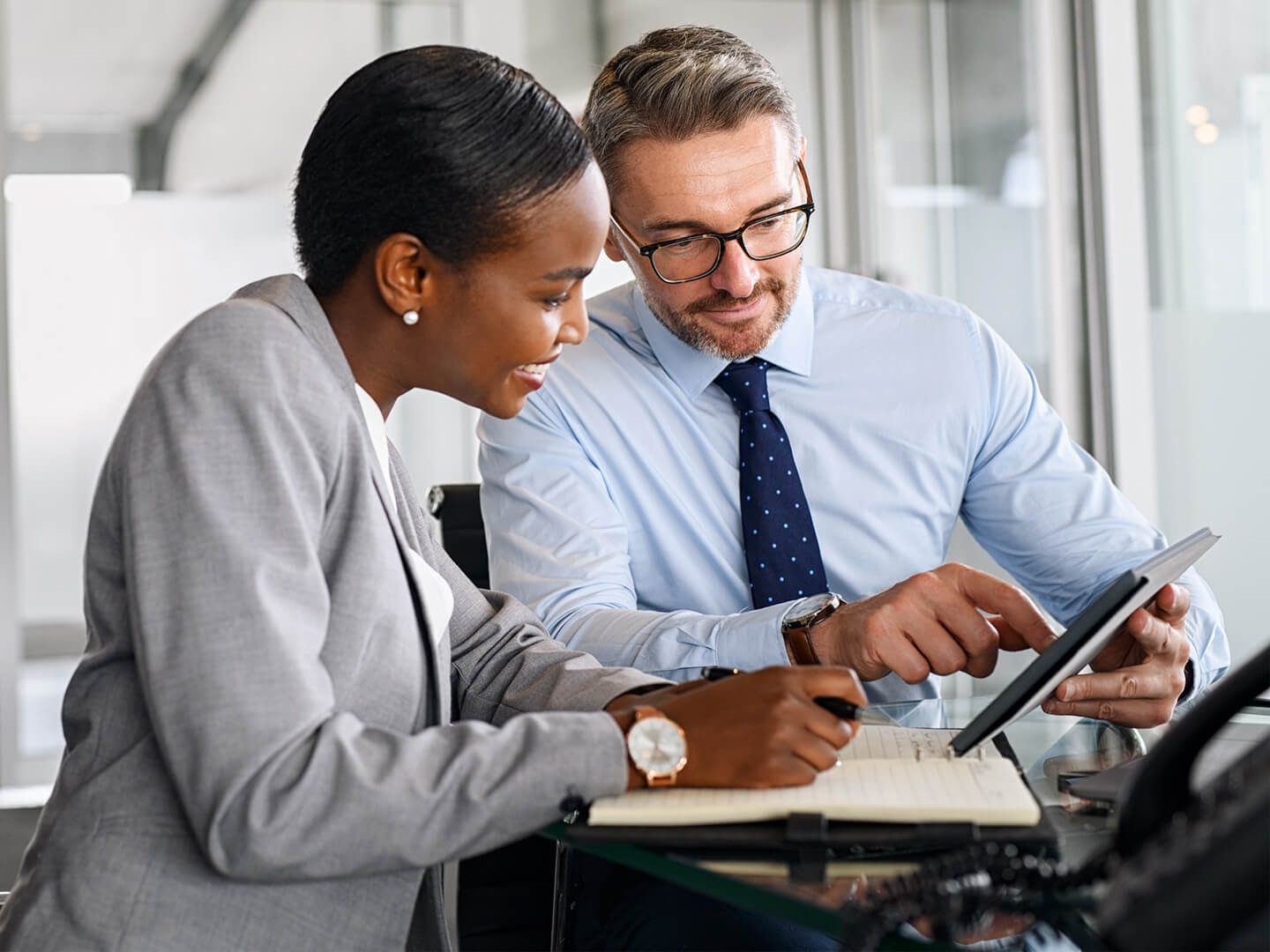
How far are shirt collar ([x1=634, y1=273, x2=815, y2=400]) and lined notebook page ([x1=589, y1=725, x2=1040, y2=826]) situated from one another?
86cm

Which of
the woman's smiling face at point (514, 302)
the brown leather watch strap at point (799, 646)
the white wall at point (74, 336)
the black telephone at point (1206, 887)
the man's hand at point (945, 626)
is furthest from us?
the white wall at point (74, 336)

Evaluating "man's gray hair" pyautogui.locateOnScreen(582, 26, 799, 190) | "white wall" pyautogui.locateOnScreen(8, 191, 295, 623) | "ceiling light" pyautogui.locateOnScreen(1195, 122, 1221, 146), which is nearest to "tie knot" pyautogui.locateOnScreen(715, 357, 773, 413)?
"man's gray hair" pyautogui.locateOnScreen(582, 26, 799, 190)

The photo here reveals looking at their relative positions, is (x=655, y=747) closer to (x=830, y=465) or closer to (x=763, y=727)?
(x=763, y=727)

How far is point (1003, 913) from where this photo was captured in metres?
0.82

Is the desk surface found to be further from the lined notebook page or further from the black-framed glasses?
the black-framed glasses

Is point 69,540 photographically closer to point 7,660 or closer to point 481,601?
point 7,660

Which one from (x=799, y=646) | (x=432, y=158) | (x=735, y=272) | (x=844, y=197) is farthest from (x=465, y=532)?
(x=844, y=197)

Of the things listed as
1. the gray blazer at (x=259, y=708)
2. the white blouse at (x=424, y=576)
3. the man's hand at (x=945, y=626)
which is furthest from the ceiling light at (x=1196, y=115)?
the gray blazer at (x=259, y=708)

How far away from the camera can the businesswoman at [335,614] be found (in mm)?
928

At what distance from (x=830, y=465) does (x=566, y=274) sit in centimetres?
77

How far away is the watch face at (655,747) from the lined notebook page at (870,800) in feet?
0.06

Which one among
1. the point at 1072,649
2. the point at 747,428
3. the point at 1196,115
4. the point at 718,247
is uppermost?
the point at 1196,115

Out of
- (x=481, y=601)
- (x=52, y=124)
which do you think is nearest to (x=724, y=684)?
(x=481, y=601)

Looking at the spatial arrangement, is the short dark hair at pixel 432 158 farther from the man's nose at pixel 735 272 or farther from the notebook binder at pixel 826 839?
the man's nose at pixel 735 272
